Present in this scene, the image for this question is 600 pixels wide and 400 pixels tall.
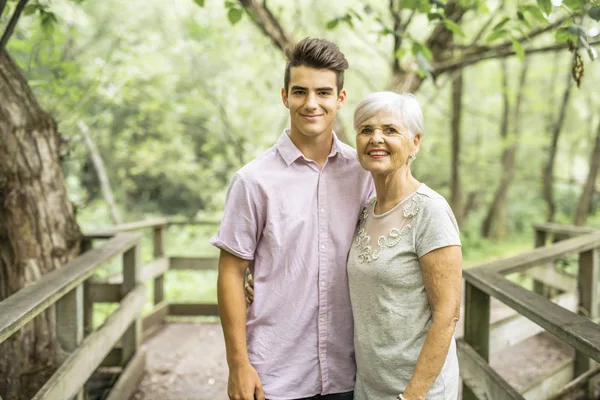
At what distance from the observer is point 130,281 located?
388cm

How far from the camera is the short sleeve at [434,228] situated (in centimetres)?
Answer: 153

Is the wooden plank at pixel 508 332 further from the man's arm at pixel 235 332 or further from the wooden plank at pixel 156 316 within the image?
the wooden plank at pixel 156 316

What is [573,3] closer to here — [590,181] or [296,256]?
[296,256]

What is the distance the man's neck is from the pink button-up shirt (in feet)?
0.12

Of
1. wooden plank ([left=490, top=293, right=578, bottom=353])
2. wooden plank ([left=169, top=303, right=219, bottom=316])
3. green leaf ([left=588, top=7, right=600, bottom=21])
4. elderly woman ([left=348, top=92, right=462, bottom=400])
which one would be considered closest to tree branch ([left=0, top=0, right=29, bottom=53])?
elderly woman ([left=348, top=92, right=462, bottom=400])

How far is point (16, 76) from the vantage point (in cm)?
270

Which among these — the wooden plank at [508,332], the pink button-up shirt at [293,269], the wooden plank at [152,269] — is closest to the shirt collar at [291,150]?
the pink button-up shirt at [293,269]

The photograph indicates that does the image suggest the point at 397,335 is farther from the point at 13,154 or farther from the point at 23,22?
the point at 23,22

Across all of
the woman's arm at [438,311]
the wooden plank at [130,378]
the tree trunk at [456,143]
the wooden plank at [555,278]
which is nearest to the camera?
the woman's arm at [438,311]

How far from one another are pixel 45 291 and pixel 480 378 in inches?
78.2

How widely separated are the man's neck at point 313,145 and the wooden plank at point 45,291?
114 cm

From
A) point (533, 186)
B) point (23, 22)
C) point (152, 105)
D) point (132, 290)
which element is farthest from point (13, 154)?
point (533, 186)

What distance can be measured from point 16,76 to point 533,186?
57.7 ft

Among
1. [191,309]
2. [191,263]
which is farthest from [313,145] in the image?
[191,309]
